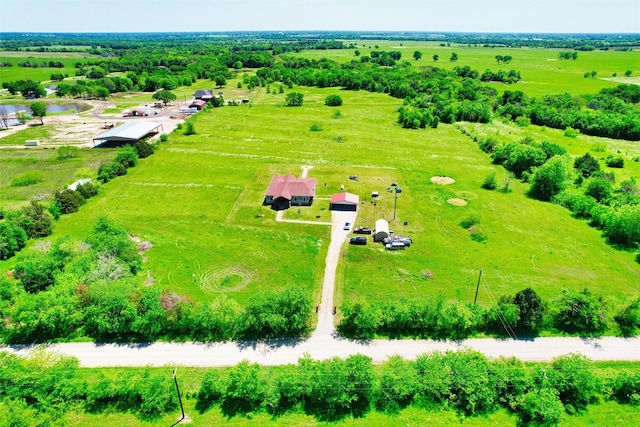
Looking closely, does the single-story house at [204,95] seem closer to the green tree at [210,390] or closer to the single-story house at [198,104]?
the single-story house at [198,104]

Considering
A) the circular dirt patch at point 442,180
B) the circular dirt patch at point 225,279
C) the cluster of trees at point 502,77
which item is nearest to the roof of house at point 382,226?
the circular dirt patch at point 225,279

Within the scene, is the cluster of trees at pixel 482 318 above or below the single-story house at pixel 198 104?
below

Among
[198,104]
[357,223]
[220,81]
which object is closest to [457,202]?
[357,223]

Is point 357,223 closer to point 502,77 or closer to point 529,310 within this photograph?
point 529,310

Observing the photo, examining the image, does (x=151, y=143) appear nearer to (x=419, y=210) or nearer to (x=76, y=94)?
(x=419, y=210)

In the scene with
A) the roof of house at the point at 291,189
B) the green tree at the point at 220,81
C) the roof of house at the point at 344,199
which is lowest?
the roof of house at the point at 344,199

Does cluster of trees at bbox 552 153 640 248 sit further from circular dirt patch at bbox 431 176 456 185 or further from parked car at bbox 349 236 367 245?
parked car at bbox 349 236 367 245
